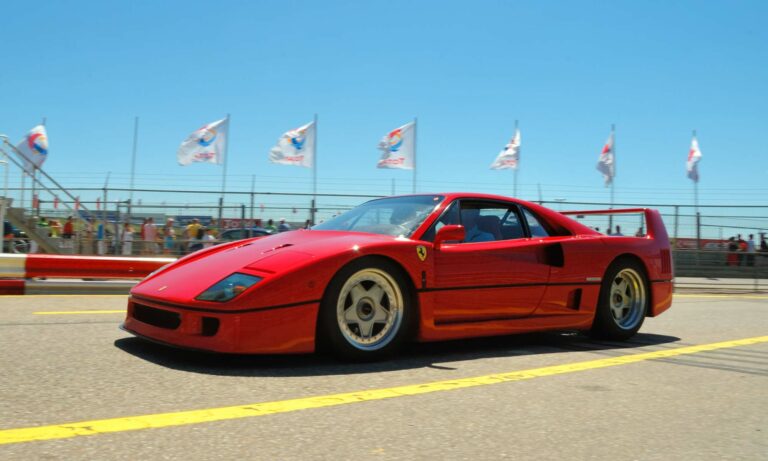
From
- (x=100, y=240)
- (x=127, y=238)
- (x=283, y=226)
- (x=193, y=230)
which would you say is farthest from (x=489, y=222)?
(x=100, y=240)

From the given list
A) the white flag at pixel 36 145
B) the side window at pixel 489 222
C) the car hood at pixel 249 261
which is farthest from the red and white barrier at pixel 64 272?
the white flag at pixel 36 145

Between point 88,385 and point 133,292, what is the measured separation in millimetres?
1123

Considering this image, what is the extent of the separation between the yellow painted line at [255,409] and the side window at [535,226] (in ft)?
3.71

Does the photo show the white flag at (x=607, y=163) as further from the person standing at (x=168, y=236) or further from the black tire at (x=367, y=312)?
the black tire at (x=367, y=312)

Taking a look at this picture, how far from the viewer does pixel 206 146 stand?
20.9 meters

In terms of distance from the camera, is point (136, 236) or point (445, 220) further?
point (136, 236)

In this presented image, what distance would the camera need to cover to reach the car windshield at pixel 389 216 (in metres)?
4.64

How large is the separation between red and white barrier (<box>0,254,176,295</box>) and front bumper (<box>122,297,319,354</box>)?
16.9 ft

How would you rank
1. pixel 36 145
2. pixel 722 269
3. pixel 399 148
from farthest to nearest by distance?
pixel 399 148, pixel 36 145, pixel 722 269

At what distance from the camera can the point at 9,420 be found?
256cm

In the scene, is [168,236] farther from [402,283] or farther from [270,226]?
[402,283]

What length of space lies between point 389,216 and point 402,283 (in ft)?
2.55

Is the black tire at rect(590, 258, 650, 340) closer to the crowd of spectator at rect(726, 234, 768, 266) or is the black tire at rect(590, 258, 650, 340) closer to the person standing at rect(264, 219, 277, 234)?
the person standing at rect(264, 219, 277, 234)

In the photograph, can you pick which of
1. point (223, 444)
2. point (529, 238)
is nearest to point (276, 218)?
point (529, 238)
